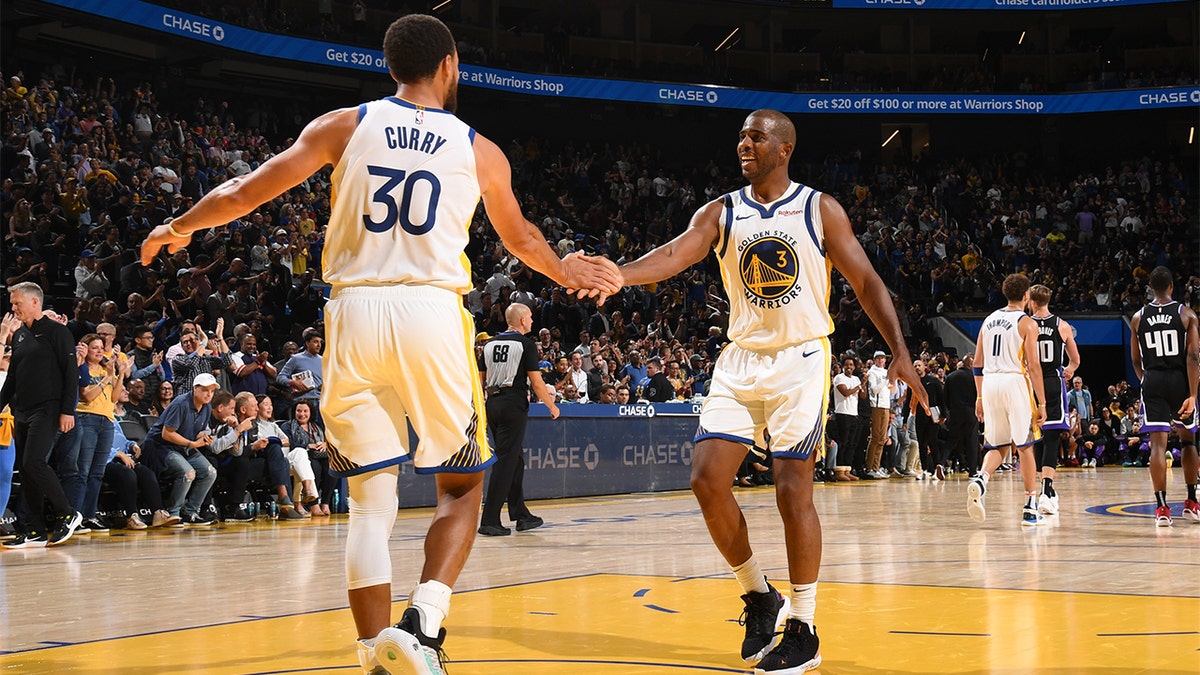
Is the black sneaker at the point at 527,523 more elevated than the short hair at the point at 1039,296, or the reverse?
the short hair at the point at 1039,296

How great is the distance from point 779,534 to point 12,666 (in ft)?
21.9

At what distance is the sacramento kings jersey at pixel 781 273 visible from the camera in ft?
17.0

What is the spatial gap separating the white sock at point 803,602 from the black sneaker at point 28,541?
7.36 metres

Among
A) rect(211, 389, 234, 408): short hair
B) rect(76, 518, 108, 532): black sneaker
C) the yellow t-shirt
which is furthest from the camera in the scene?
rect(211, 389, 234, 408): short hair

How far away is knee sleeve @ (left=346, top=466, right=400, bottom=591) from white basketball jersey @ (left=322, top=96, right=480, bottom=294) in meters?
0.64

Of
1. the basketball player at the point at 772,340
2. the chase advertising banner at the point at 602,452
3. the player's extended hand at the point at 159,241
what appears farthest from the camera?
the chase advertising banner at the point at 602,452

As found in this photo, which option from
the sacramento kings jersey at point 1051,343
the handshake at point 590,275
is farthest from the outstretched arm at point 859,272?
the sacramento kings jersey at point 1051,343

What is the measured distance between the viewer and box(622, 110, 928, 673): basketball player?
500 centimetres

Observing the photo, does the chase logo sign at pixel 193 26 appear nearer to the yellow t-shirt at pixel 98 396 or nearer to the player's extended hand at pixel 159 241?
the yellow t-shirt at pixel 98 396

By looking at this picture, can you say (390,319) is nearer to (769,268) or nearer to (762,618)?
(769,268)

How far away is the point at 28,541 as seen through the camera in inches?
395

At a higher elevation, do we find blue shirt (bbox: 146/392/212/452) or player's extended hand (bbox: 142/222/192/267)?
player's extended hand (bbox: 142/222/192/267)

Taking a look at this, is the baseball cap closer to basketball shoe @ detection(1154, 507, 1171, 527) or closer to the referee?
the referee

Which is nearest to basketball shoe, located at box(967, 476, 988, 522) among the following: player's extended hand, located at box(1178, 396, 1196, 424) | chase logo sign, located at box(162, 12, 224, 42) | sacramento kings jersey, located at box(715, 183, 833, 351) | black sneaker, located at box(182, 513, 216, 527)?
player's extended hand, located at box(1178, 396, 1196, 424)
